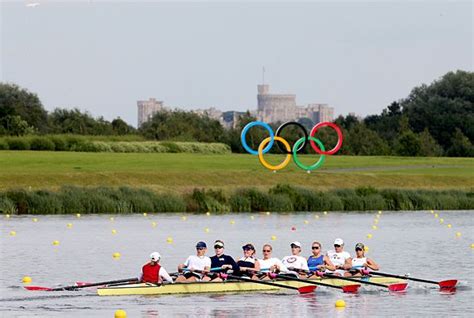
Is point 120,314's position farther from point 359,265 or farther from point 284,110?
point 284,110

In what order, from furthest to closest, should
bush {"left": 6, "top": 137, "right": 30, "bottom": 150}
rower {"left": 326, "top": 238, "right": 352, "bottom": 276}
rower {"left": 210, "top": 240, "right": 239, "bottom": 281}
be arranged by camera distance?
bush {"left": 6, "top": 137, "right": 30, "bottom": 150}
rower {"left": 326, "top": 238, "right": 352, "bottom": 276}
rower {"left": 210, "top": 240, "right": 239, "bottom": 281}

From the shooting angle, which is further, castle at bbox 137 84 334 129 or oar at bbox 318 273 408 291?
castle at bbox 137 84 334 129

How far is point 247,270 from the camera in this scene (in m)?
27.9

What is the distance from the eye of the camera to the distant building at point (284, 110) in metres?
179

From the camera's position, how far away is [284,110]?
181625 millimetres

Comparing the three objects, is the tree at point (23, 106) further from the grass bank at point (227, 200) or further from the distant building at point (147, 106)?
the distant building at point (147, 106)

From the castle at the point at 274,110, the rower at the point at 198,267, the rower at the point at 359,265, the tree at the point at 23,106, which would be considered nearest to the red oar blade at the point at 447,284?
the rower at the point at 359,265

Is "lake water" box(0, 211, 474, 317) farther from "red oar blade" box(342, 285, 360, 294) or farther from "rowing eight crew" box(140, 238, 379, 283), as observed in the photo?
"rowing eight crew" box(140, 238, 379, 283)

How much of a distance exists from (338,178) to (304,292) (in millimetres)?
43690

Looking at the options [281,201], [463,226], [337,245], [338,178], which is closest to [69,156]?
[338,178]

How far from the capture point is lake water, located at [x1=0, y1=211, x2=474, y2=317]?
25.5 m

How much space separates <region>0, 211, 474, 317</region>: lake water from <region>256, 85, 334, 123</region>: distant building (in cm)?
12006

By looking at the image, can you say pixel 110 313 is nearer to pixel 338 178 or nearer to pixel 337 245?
pixel 337 245

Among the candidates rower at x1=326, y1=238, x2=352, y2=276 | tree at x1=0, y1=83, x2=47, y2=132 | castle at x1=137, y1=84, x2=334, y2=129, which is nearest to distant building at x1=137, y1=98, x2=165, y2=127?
castle at x1=137, y1=84, x2=334, y2=129
